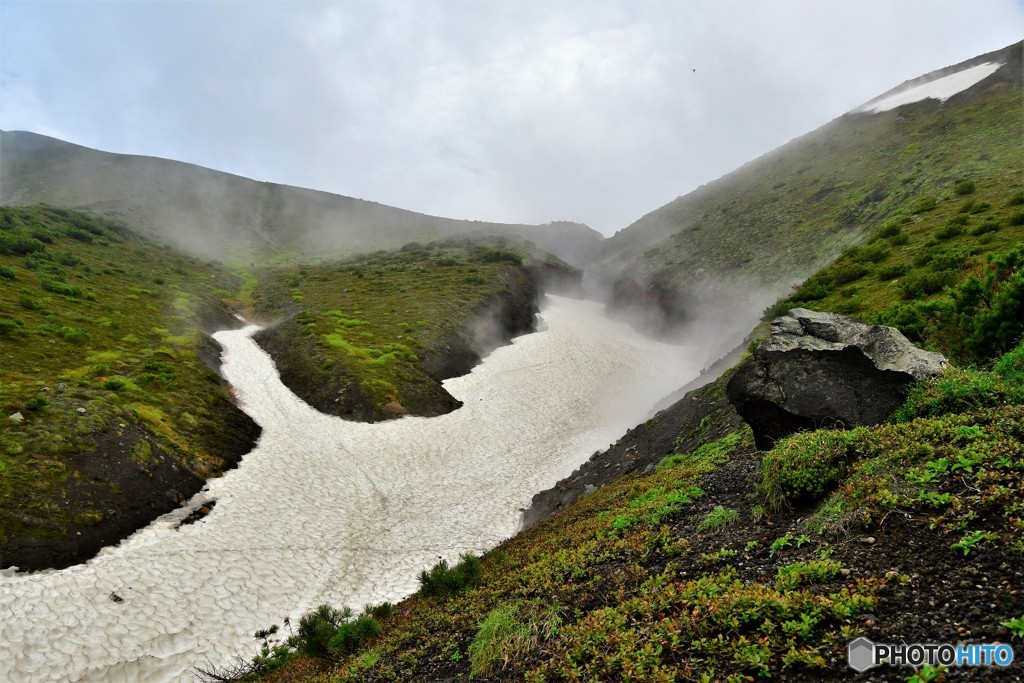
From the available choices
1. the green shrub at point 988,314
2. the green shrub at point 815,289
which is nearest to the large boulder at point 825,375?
the green shrub at point 988,314

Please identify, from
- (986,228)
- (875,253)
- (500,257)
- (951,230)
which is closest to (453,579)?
(986,228)

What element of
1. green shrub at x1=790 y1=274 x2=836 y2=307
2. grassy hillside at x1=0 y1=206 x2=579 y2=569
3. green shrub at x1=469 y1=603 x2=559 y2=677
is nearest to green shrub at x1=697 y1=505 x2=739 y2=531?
green shrub at x1=469 y1=603 x2=559 y2=677

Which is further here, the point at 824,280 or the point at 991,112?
the point at 991,112

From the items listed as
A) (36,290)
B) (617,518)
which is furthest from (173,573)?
(36,290)

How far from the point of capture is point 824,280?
1270 inches

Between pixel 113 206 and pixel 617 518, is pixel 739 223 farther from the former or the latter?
pixel 113 206

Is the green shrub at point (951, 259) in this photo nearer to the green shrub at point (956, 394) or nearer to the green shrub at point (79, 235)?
the green shrub at point (956, 394)

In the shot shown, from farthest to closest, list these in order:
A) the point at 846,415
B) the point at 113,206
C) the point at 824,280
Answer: the point at 113,206
the point at 824,280
the point at 846,415

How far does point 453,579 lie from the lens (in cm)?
1430

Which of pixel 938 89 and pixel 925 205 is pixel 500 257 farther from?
pixel 938 89

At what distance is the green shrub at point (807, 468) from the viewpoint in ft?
31.1

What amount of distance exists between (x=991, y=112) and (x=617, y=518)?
65215mm

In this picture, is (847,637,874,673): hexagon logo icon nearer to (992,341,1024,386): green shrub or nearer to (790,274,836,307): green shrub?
(992,341,1024,386): green shrub

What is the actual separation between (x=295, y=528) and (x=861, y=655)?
69.8 feet
